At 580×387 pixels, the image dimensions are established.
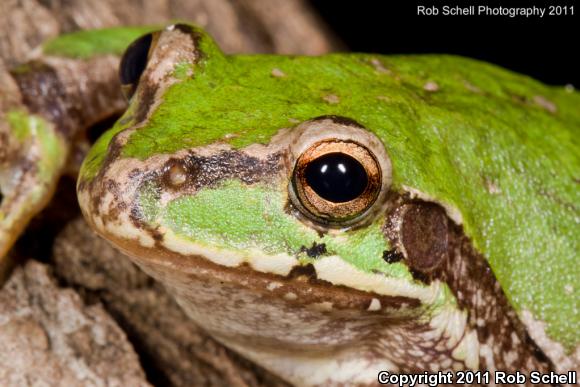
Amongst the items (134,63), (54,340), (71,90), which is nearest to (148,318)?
(54,340)

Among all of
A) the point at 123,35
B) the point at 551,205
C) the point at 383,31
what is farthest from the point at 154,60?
the point at 383,31

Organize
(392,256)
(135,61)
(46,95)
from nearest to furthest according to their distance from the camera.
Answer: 1. (392,256)
2. (135,61)
3. (46,95)

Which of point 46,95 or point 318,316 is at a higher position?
point 46,95

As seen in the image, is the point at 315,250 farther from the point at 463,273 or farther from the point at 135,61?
the point at 135,61

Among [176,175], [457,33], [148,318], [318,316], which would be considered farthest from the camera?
[457,33]

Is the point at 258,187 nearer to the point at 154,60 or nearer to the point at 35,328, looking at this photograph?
the point at 154,60

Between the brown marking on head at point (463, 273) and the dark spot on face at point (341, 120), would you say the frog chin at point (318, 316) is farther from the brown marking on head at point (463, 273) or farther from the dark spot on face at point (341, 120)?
the dark spot on face at point (341, 120)
